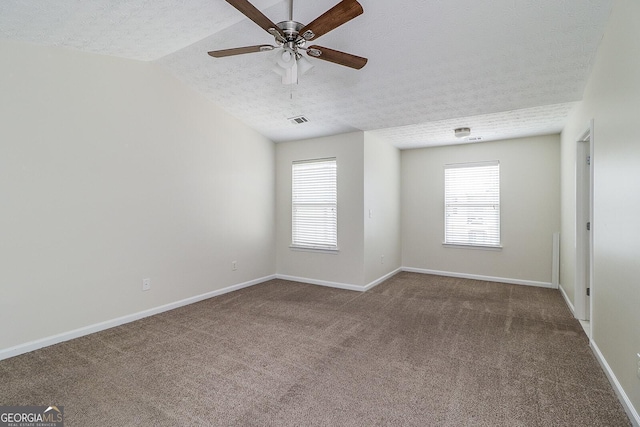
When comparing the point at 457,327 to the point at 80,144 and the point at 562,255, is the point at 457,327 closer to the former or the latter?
the point at 562,255

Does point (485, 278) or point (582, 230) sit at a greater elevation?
point (582, 230)

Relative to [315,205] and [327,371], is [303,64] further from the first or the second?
[315,205]

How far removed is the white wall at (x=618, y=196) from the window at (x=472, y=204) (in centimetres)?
253

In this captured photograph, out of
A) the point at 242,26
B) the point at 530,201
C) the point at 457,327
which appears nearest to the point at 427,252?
the point at 530,201

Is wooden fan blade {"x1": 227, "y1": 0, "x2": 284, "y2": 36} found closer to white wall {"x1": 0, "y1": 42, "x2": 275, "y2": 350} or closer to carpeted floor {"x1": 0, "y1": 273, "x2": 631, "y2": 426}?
white wall {"x1": 0, "y1": 42, "x2": 275, "y2": 350}

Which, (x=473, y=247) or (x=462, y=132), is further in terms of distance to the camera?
(x=473, y=247)

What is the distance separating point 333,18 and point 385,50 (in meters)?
1.10

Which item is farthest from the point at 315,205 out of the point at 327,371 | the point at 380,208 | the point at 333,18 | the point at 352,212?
the point at 333,18

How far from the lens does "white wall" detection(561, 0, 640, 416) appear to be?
69.9 inches

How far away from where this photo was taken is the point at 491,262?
528 centimetres

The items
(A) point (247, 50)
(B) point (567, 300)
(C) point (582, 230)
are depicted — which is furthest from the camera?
(B) point (567, 300)

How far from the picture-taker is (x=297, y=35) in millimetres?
2211

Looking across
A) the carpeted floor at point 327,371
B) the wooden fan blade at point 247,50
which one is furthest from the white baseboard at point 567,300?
the wooden fan blade at point 247,50

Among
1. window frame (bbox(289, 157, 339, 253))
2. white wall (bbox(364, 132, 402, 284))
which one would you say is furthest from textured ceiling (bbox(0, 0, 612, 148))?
window frame (bbox(289, 157, 339, 253))
